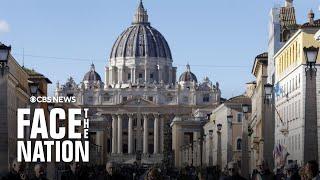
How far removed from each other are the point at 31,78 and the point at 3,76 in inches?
2978

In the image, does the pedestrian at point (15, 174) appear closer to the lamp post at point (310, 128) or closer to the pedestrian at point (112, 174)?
the pedestrian at point (112, 174)

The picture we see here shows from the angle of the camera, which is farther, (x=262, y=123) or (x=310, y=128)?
(x=262, y=123)

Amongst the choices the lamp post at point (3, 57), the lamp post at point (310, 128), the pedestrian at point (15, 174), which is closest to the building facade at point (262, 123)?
the lamp post at point (3, 57)

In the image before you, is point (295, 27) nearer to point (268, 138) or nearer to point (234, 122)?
point (268, 138)

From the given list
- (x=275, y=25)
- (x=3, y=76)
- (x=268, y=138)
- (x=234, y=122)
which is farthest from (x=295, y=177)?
(x=234, y=122)

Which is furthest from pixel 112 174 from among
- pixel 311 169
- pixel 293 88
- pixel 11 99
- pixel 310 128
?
pixel 11 99

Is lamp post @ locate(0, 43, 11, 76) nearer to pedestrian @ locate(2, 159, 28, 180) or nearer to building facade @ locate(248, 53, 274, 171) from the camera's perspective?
pedestrian @ locate(2, 159, 28, 180)

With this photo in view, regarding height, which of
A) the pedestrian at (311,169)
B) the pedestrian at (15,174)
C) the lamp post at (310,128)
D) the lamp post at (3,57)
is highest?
the lamp post at (3,57)

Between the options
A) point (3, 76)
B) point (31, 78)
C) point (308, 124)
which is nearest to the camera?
point (308, 124)

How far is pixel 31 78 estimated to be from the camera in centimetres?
10150

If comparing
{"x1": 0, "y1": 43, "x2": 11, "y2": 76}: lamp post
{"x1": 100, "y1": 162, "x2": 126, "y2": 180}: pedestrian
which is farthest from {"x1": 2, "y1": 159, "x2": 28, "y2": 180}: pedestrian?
{"x1": 0, "y1": 43, "x2": 11, "y2": 76}: lamp post

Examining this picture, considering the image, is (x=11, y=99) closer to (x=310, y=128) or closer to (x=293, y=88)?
(x=293, y=88)

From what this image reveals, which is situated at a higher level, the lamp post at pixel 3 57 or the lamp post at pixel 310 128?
the lamp post at pixel 3 57

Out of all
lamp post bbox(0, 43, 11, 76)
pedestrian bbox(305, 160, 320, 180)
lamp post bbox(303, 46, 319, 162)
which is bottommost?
pedestrian bbox(305, 160, 320, 180)
